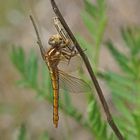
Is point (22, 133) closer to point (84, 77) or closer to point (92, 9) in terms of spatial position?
point (84, 77)

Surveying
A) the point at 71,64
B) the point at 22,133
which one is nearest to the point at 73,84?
the point at 71,64

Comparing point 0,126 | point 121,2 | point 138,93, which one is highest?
point 121,2

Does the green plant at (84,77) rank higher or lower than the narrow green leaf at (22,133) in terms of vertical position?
higher

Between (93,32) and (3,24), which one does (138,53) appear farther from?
(3,24)

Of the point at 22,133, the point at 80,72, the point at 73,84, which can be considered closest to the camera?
the point at 73,84

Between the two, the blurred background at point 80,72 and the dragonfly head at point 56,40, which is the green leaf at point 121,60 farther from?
the dragonfly head at point 56,40

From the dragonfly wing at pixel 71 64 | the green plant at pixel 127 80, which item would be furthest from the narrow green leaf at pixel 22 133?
the dragonfly wing at pixel 71 64

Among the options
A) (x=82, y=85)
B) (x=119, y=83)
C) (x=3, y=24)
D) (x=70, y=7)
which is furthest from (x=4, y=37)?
(x=82, y=85)
